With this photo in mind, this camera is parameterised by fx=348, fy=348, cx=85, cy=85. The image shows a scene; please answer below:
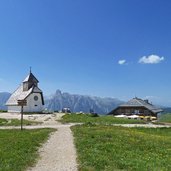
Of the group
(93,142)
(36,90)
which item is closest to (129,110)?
(36,90)

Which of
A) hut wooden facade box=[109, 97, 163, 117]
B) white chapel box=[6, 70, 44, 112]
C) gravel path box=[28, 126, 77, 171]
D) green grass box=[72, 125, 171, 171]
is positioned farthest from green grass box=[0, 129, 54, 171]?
hut wooden facade box=[109, 97, 163, 117]

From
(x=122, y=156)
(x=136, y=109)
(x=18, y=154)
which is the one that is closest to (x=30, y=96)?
(x=136, y=109)

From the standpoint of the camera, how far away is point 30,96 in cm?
8812

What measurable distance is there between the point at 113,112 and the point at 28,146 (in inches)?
3665

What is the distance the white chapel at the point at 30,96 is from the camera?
88.3 m

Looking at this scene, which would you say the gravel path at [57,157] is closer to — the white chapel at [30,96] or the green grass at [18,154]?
the green grass at [18,154]

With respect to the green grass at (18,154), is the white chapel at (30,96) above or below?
above

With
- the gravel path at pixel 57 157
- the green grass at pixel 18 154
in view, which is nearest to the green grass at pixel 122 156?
the gravel path at pixel 57 157

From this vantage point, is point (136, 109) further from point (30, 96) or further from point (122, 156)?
point (122, 156)

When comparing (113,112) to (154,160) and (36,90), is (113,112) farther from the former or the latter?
(154,160)

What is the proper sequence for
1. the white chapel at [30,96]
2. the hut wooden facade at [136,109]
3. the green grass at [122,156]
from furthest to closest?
the hut wooden facade at [136,109] < the white chapel at [30,96] < the green grass at [122,156]

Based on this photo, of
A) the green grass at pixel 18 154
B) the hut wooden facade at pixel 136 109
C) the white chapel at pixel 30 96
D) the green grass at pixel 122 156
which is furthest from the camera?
the hut wooden facade at pixel 136 109

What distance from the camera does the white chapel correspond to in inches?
3477

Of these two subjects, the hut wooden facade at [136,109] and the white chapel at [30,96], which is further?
the hut wooden facade at [136,109]
